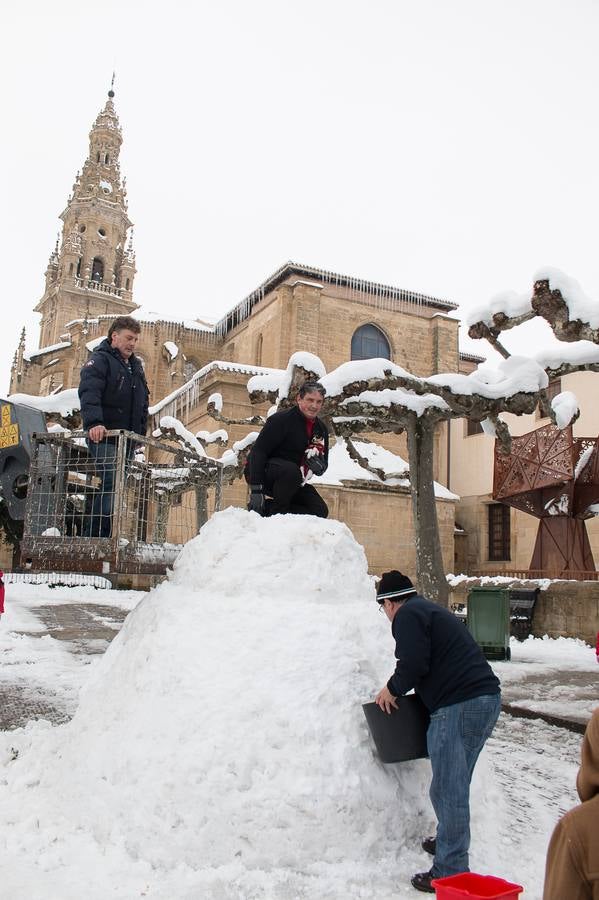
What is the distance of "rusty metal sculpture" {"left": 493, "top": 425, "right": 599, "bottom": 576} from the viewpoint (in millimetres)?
15977

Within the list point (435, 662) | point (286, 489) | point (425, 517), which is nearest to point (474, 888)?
point (435, 662)

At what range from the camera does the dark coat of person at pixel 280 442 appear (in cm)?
476

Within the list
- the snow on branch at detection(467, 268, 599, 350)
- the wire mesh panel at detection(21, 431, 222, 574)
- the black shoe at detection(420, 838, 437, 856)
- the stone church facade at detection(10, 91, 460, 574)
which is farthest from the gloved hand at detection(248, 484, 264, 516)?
the stone church facade at detection(10, 91, 460, 574)

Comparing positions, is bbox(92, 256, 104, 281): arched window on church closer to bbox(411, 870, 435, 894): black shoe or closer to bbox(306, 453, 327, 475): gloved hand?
bbox(306, 453, 327, 475): gloved hand

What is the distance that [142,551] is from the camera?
15.2 ft

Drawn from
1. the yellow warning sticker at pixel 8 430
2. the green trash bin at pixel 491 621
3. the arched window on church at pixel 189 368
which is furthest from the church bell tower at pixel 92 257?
the yellow warning sticker at pixel 8 430

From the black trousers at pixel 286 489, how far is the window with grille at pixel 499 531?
23043mm

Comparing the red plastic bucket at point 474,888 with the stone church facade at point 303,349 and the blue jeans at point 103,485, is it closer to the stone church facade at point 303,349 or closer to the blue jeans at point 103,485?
the blue jeans at point 103,485

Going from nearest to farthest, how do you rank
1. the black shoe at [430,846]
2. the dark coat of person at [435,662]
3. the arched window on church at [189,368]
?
the dark coat of person at [435,662] → the black shoe at [430,846] → the arched window on church at [189,368]

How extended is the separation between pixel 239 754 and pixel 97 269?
57157 mm

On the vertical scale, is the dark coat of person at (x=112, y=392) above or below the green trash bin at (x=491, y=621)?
above

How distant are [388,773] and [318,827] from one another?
455mm

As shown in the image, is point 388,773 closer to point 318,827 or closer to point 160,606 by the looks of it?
point 318,827

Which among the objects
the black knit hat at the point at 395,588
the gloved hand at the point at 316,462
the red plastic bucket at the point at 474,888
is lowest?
the red plastic bucket at the point at 474,888
